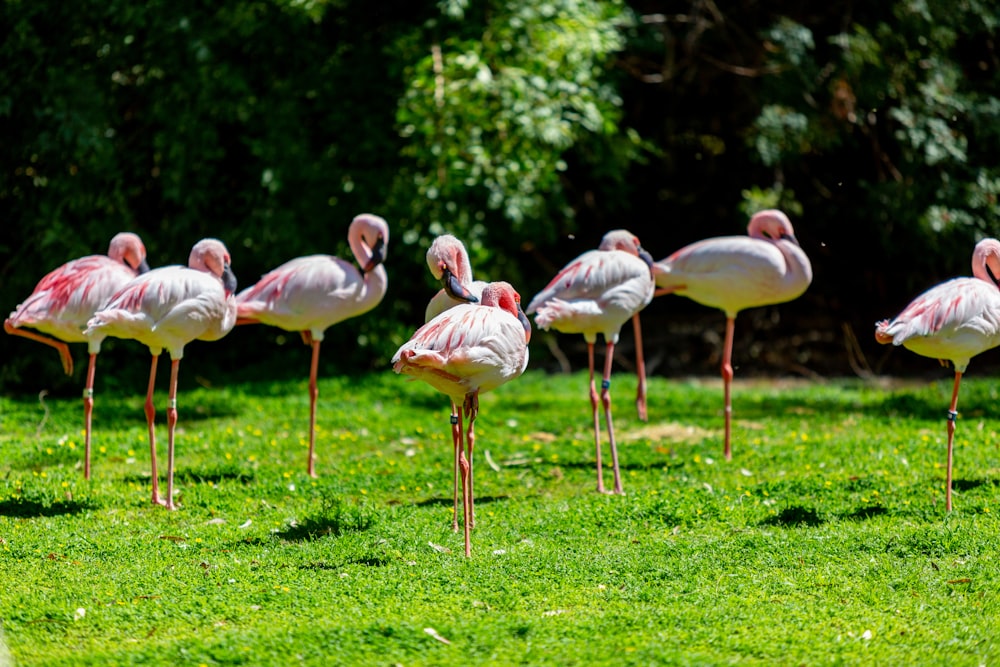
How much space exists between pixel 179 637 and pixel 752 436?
523cm

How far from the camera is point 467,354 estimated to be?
5.43 meters

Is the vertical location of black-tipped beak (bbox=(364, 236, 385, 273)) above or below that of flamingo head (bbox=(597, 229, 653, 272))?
below

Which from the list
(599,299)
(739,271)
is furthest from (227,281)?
(739,271)

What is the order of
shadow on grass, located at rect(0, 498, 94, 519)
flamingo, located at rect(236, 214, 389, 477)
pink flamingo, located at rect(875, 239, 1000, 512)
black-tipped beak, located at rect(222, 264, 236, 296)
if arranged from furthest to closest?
1. flamingo, located at rect(236, 214, 389, 477)
2. black-tipped beak, located at rect(222, 264, 236, 296)
3. shadow on grass, located at rect(0, 498, 94, 519)
4. pink flamingo, located at rect(875, 239, 1000, 512)

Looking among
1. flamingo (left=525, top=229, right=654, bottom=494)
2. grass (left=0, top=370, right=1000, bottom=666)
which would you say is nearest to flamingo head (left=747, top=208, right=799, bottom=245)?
flamingo (left=525, top=229, right=654, bottom=494)

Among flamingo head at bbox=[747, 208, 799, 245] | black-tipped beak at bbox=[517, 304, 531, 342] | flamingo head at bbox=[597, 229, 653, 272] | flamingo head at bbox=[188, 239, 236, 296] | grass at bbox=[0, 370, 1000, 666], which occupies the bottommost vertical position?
grass at bbox=[0, 370, 1000, 666]

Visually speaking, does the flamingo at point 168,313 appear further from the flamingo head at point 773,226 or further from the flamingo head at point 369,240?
the flamingo head at point 773,226

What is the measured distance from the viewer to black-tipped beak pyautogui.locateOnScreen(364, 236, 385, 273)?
305 inches

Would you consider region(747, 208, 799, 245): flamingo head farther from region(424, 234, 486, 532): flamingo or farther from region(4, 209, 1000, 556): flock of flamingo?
region(424, 234, 486, 532): flamingo

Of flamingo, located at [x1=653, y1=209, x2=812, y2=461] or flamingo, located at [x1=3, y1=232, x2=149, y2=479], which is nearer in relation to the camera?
flamingo, located at [x1=3, y1=232, x2=149, y2=479]

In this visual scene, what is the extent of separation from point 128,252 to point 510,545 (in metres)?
3.71

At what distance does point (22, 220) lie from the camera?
10852 millimetres

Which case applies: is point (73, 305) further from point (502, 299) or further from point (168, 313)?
point (502, 299)

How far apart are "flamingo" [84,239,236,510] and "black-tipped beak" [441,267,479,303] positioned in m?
1.48
